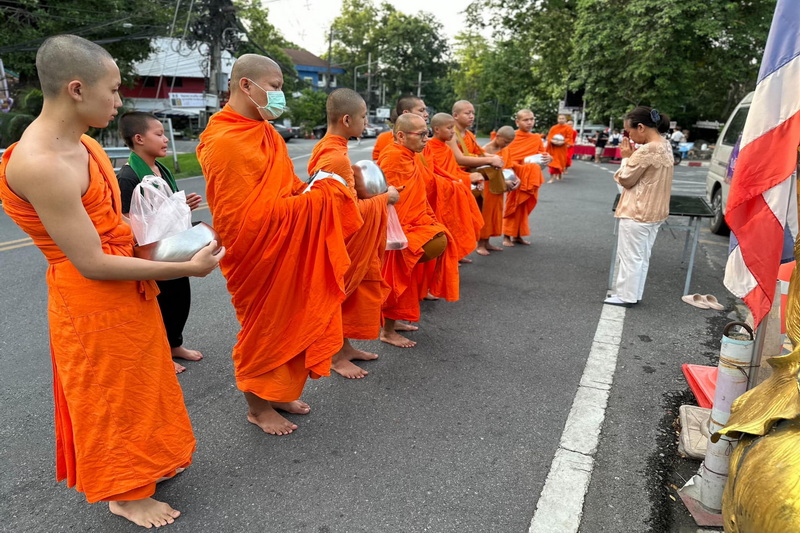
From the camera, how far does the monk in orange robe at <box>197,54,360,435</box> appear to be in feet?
8.21

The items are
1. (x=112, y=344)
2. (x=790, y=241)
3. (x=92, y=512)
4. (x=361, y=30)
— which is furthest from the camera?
(x=361, y=30)

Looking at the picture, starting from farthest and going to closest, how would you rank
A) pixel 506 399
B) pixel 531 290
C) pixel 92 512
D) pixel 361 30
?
pixel 361 30 → pixel 531 290 → pixel 506 399 → pixel 92 512

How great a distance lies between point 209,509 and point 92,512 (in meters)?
0.49

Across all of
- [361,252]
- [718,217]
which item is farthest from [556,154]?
[361,252]

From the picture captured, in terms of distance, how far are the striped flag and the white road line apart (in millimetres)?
1084

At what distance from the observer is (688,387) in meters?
3.48

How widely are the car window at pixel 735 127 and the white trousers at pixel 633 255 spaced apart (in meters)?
4.24

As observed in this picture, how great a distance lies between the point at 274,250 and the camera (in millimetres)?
2605

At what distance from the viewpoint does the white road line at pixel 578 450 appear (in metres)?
2.32

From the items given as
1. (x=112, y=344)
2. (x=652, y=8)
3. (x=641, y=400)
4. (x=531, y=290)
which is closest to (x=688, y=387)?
(x=641, y=400)

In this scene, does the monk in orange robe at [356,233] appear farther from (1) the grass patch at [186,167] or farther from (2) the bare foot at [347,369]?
(1) the grass patch at [186,167]

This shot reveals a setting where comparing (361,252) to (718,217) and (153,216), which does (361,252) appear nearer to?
(153,216)

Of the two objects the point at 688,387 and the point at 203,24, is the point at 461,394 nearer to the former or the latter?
the point at 688,387

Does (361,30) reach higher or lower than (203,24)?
higher
